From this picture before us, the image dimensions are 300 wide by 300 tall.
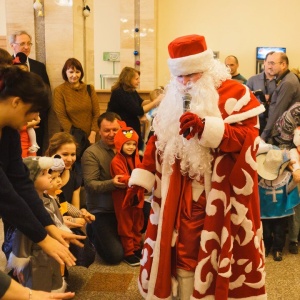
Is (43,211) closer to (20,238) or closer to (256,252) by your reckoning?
A: (20,238)

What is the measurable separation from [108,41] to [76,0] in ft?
7.69

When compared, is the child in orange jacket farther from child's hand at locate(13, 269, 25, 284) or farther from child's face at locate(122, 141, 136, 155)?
child's hand at locate(13, 269, 25, 284)

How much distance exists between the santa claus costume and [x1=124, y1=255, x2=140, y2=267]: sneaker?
3.14ft

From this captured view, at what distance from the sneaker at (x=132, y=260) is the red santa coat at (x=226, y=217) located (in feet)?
3.11

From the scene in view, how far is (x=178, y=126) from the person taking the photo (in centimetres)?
218

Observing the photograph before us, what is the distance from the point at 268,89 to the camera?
4504mm

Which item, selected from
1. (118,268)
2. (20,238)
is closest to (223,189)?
(20,238)

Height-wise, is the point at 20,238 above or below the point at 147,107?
below

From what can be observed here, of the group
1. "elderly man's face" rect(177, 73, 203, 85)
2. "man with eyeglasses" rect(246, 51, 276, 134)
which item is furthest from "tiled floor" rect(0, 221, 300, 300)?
"man with eyeglasses" rect(246, 51, 276, 134)

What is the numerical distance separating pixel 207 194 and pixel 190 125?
14.6 inches

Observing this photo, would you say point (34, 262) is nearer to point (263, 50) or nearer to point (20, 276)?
point (20, 276)

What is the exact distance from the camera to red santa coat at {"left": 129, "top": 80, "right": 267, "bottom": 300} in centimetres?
204

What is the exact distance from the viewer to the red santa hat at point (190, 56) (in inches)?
83.1

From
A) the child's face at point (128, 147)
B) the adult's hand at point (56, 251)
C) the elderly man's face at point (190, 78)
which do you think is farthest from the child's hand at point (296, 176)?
the adult's hand at point (56, 251)
